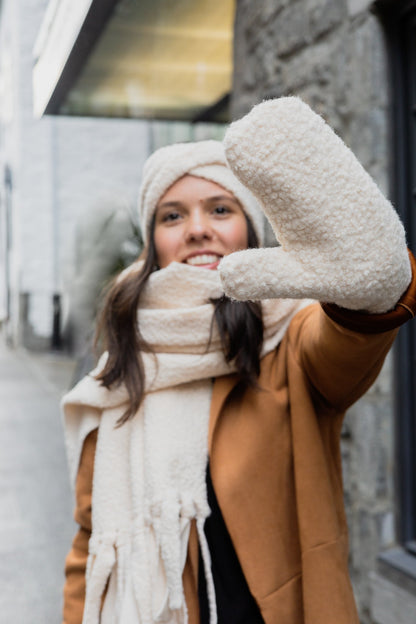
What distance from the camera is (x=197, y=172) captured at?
172 cm

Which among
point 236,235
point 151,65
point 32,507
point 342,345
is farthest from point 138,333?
point 151,65

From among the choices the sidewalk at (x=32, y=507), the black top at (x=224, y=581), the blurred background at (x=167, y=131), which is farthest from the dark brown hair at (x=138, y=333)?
the sidewalk at (x=32, y=507)

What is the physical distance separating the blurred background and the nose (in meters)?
1.21

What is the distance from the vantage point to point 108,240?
18.1 ft

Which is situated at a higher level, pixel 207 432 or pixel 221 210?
pixel 221 210

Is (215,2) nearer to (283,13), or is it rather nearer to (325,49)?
(283,13)

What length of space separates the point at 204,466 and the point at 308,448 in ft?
0.83

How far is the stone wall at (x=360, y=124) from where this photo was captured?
9.30 feet

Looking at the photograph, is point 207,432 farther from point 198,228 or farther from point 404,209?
point 404,209

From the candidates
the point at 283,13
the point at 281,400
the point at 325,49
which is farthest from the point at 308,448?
the point at 283,13

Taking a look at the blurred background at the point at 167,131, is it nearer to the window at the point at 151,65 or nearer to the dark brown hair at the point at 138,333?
the window at the point at 151,65

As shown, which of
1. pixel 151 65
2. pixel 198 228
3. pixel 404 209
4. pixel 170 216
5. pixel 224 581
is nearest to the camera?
pixel 224 581

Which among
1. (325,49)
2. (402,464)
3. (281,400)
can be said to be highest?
(325,49)

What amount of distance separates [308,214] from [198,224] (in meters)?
0.71
